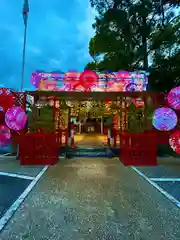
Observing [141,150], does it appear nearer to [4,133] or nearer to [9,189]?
[9,189]

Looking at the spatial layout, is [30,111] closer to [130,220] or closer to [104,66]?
[130,220]

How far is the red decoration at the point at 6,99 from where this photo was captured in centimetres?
970

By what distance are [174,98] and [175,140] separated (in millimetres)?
1563

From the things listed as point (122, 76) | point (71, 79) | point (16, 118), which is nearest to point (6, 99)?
point (16, 118)

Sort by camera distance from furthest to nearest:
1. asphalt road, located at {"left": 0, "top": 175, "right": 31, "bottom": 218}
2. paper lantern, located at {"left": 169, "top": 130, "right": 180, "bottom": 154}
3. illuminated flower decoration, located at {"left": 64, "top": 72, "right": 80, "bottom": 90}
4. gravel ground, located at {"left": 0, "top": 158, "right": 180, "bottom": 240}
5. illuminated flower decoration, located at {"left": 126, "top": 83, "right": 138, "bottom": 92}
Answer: illuminated flower decoration, located at {"left": 126, "top": 83, "right": 138, "bottom": 92} → illuminated flower decoration, located at {"left": 64, "top": 72, "right": 80, "bottom": 90} → paper lantern, located at {"left": 169, "top": 130, "right": 180, "bottom": 154} → asphalt road, located at {"left": 0, "top": 175, "right": 31, "bottom": 218} → gravel ground, located at {"left": 0, "top": 158, "right": 180, "bottom": 240}

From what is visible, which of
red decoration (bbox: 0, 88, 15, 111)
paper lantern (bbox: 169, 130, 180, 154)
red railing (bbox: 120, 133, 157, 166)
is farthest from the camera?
red decoration (bbox: 0, 88, 15, 111)

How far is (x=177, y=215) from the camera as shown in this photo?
3.61 meters

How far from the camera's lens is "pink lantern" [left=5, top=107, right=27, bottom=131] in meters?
9.15

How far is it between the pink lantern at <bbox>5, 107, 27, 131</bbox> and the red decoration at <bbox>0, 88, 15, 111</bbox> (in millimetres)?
555

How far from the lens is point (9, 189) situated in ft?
16.2

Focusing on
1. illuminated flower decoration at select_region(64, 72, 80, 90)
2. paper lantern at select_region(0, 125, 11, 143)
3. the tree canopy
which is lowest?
paper lantern at select_region(0, 125, 11, 143)

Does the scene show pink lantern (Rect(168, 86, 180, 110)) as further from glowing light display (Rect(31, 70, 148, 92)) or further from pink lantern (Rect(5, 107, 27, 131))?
pink lantern (Rect(5, 107, 27, 131))

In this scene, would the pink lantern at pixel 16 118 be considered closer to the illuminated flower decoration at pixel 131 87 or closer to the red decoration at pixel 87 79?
the red decoration at pixel 87 79

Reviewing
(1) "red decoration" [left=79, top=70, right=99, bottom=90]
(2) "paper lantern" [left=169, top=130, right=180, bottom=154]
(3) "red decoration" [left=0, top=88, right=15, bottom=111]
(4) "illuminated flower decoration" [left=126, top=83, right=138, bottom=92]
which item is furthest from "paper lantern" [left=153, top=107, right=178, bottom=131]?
(3) "red decoration" [left=0, top=88, right=15, bottom=111]
